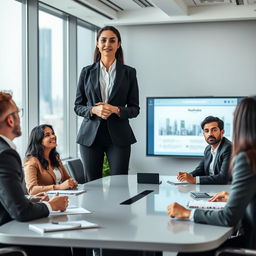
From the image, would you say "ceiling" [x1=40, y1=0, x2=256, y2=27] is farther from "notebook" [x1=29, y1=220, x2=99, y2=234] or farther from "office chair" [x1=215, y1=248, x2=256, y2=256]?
"office chair" [x1=215, y1=248, x2=256, y2=256]

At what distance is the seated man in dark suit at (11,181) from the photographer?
2506mm

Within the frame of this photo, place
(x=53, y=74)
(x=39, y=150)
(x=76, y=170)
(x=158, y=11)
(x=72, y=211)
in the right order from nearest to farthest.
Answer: (x=72, y=211) < (x=39, y=150) < (x=76, y=170) < (x=53, y=74) < (x=158, y=11)

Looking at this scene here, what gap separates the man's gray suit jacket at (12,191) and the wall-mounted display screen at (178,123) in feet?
17.8

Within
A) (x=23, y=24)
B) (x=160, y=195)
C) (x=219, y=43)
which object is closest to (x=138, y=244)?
(x=160, y=195)

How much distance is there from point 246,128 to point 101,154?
6.89ft

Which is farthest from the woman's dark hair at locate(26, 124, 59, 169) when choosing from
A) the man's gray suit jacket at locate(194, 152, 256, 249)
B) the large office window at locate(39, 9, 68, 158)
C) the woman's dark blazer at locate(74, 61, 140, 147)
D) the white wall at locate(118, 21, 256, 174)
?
the white wall at locate(118, 21, 256, 174)

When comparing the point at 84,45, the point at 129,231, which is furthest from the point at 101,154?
the point at 84,45

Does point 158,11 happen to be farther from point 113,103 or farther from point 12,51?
point 113,103

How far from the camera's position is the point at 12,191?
250 centimetres

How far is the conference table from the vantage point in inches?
86.3

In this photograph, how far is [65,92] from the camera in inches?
299

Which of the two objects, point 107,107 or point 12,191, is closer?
point 12,191

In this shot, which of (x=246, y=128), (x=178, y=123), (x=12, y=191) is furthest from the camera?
(x=178, y=123)

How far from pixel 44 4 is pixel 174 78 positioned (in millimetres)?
2393
